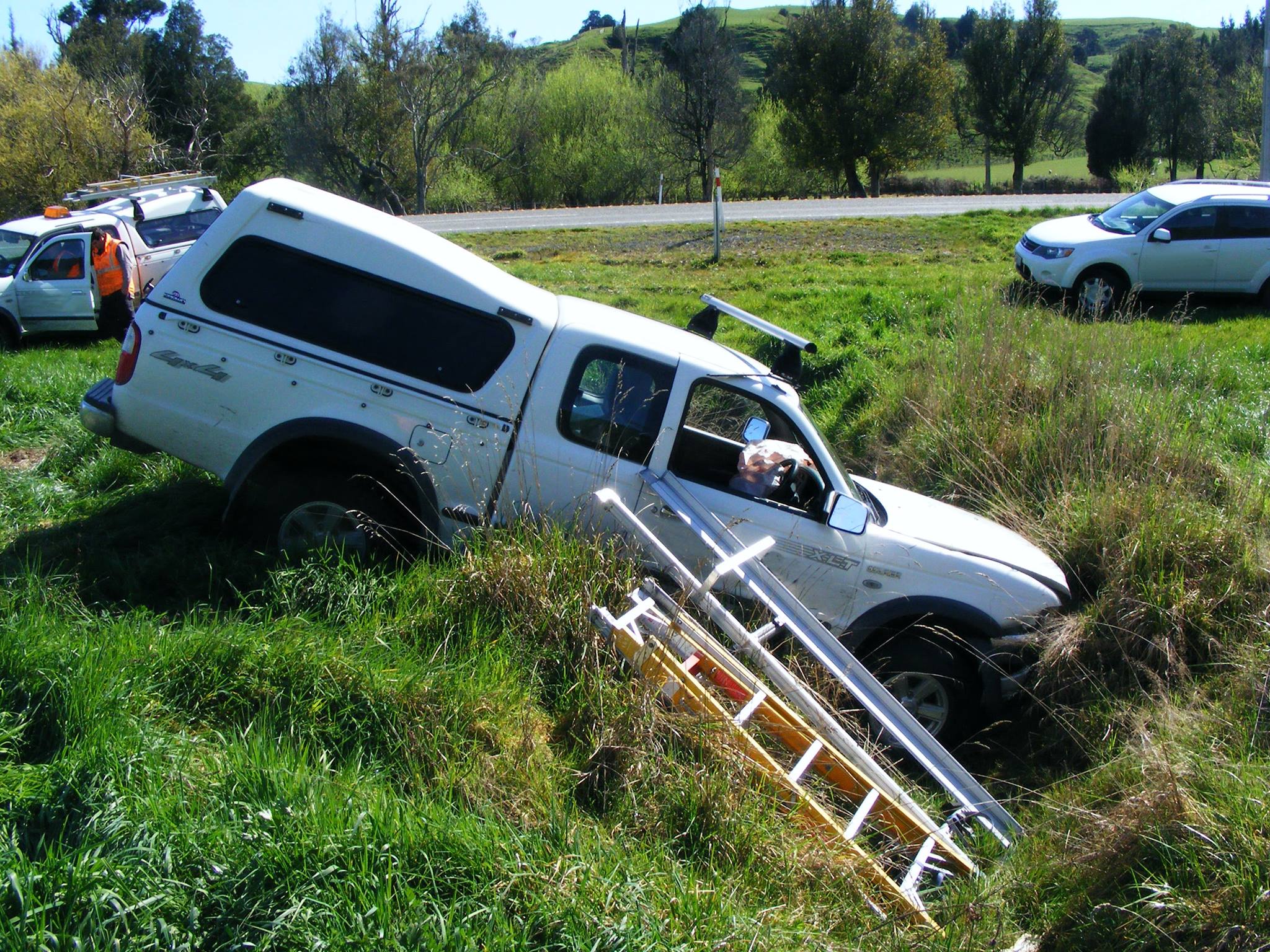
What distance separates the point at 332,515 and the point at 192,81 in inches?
1809

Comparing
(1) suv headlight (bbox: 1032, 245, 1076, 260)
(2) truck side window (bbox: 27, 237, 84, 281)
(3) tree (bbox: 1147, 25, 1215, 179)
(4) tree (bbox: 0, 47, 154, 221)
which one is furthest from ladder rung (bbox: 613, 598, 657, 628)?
(3) tree (bbox: 1147, 25, 1215, 179)

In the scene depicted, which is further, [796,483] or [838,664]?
[796,483]

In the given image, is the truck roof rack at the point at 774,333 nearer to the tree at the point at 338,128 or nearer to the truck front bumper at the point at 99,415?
the truck front bumper at the point at 99,415

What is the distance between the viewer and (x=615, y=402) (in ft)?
18.1

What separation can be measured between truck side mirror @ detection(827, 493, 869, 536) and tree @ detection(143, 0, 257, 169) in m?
39.4

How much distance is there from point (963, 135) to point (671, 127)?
17.3 metres

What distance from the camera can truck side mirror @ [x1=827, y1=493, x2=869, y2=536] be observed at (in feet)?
17.8

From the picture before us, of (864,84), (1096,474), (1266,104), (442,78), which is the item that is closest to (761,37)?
(864,84)

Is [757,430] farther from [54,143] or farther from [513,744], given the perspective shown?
A: [54,143]

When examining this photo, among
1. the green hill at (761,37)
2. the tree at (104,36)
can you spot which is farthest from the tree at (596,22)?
the tree at (104,36)

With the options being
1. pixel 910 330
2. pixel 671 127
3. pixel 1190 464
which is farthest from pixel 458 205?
pixel 1190 464

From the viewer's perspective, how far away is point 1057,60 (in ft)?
154

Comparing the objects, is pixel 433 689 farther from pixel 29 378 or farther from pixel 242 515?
pixel 29 378

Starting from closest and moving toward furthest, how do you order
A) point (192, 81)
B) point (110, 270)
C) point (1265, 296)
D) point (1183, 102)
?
point (110, 270)
point (1265, 296)
point (192, 81)
point (1183, 102)
